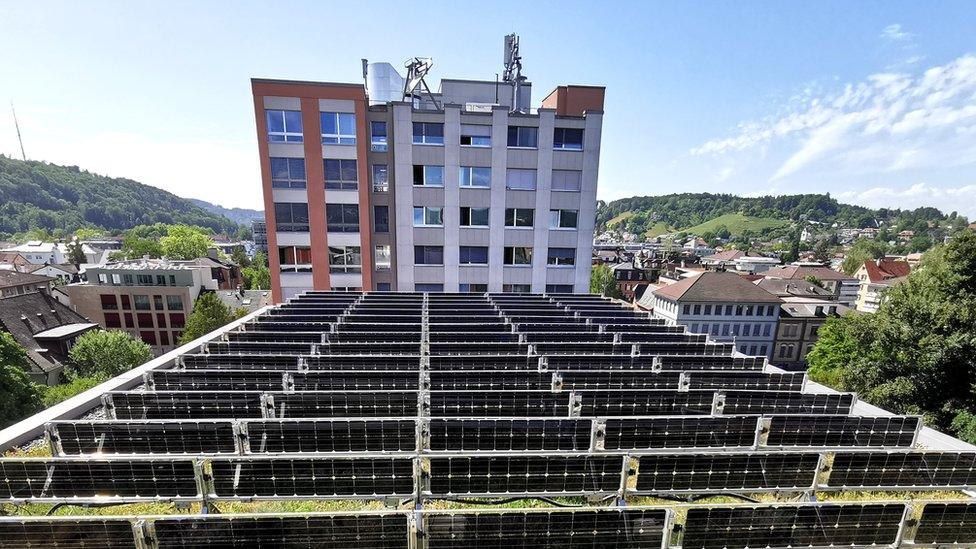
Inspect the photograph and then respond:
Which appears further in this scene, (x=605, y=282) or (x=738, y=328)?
(x=605, y=282)

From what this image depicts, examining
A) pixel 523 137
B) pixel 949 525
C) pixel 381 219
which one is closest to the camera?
pixel 949 525

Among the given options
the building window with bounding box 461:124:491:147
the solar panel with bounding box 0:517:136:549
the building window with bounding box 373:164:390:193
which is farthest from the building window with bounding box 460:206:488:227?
the solar panel with bounding box 0:517:136:549

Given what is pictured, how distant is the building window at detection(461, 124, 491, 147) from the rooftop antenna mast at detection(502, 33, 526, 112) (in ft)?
24.4

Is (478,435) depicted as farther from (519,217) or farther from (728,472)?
(519,217)

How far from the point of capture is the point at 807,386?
11.2 meters

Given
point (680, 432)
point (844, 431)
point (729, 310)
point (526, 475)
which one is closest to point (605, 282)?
point (729, 310)

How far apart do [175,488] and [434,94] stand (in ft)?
126

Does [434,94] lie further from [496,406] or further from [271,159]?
[496,406]

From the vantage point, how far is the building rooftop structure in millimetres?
56906

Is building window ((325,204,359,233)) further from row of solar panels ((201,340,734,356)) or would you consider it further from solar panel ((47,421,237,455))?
solar panel ((47,421,237,455))

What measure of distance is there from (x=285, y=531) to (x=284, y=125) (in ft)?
103

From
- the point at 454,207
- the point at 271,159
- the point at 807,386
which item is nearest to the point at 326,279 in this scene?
the point at 271,159

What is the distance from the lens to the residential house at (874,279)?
8106 cm

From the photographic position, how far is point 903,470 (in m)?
7.43
